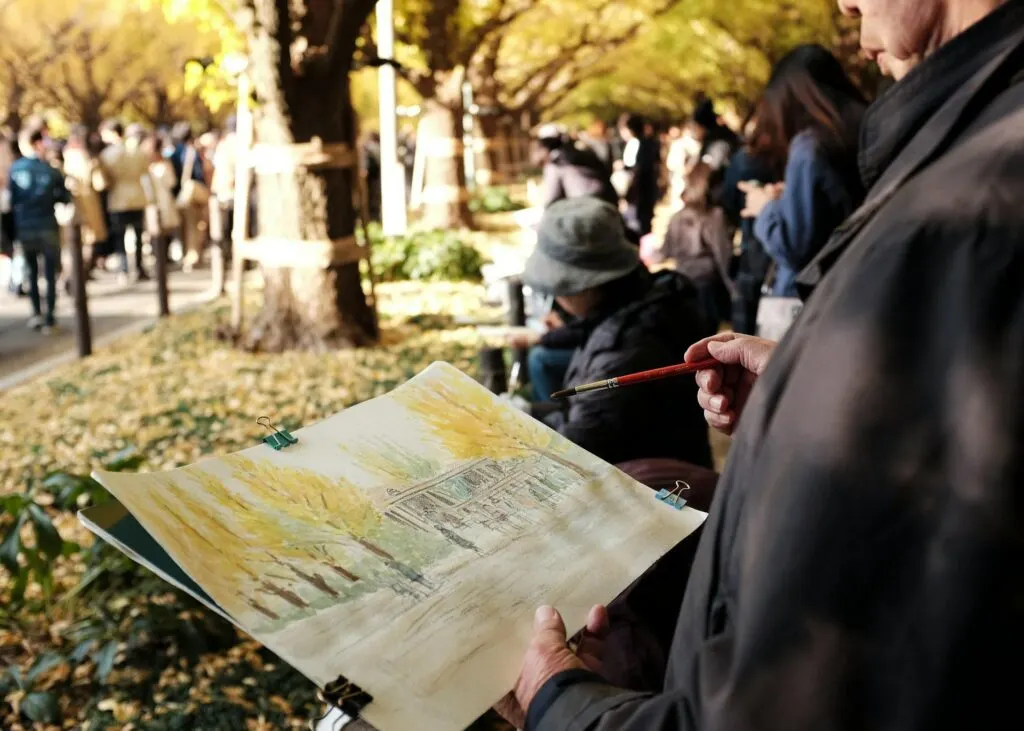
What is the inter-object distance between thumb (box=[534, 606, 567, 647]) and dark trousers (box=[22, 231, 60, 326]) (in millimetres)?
9334

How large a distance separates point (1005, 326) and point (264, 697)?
3024mm

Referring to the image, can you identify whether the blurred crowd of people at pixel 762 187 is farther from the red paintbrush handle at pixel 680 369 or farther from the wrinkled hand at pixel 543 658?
the wrinkled hand at pixel 543 658

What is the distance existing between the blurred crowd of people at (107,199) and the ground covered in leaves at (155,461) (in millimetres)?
1525

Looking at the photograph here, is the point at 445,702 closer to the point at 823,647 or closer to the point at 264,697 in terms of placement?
the point at 823,647

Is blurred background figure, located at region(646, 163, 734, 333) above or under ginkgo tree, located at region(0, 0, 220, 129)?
under

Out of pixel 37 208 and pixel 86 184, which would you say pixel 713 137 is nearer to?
pixel 37 208

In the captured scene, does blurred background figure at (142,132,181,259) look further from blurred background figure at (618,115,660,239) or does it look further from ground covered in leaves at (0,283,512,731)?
blurred background figure at (618,115,660,239)

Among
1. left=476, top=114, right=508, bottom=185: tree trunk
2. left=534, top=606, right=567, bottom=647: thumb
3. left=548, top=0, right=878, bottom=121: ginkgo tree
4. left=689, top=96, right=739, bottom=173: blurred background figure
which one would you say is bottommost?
left=534, top=606, right=567, bottom=647: thumb

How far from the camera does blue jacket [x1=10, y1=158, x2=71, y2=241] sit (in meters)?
9.16

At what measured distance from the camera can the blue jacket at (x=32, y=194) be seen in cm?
916

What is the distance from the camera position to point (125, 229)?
12711mm

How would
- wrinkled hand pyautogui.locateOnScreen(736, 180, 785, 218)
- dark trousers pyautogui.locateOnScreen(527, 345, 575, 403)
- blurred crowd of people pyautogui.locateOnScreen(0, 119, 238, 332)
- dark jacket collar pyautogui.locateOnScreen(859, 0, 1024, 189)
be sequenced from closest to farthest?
1. dark jacket collar pyautogui.locateOnScreen(859, 0, 1024, 189)
2. dark trousers pyautogui.locateOnScreen(527, 345, 575, 403)
3. wrinkled hand pyautogui.locateOnScreen(736, 180, 785, 218)
4. blurred crowd of people pyautogui.locateOnScreen(0, 119, 238, 332)

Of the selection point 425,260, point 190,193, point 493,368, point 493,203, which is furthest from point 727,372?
point 493,203

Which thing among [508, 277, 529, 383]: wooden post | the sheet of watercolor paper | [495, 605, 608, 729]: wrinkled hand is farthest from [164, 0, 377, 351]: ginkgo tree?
[495, 605, 608, 729]: wrinkled hand
